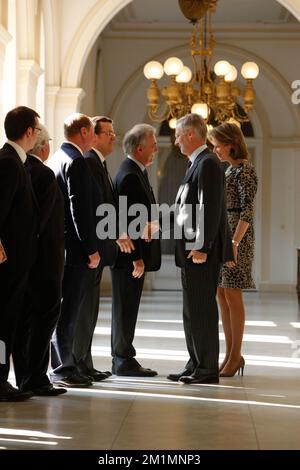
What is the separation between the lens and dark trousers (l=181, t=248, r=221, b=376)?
20.5ft

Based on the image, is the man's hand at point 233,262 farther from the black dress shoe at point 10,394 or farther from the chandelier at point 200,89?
the chandelier at point 200,89

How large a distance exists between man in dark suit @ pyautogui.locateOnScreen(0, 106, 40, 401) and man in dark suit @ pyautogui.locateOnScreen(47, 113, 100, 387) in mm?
525

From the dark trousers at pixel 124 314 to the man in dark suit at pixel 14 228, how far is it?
4.18ft

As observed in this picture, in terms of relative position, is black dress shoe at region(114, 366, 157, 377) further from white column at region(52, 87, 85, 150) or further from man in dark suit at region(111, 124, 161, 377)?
white column at region(52, 87, 85, 150)

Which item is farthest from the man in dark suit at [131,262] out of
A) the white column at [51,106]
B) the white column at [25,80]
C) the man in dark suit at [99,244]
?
the white column at [51,106]

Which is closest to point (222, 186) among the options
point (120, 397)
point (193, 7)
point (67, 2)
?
point (120, 397)

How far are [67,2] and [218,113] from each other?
2.45 m

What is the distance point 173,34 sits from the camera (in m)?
17.7

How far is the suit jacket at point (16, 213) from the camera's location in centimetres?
538

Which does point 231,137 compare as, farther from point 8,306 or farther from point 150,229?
point 8,306

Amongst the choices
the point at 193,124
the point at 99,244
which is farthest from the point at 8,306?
the point at 193,124

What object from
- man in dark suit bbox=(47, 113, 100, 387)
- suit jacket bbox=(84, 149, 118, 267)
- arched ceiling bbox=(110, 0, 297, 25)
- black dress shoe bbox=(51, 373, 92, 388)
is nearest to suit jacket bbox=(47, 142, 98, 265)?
man in dark suit bbox=(47, 113, 100, 387)

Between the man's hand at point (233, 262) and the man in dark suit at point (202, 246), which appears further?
the man's hand at point (233, 262)
